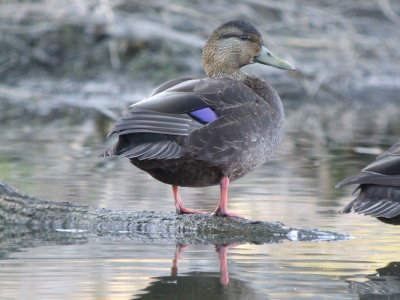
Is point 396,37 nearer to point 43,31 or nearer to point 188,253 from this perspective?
point 43,31

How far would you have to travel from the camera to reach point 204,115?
19.6 feet

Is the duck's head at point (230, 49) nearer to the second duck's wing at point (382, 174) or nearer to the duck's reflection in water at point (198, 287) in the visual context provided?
the second duck's wing at point (382, 174)

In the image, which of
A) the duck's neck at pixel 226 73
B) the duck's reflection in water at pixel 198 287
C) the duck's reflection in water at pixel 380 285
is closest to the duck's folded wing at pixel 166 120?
the duck's neck at pixel 226 73

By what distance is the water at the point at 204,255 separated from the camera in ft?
14.9

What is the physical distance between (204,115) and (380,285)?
1.69 metres

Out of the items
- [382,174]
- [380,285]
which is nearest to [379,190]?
[382,174]

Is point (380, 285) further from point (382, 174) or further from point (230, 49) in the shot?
point (230, 49)

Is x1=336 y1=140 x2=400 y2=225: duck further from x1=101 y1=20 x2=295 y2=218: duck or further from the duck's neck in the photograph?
the duck's neck

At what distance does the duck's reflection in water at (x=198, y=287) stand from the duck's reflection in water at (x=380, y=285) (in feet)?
1.49

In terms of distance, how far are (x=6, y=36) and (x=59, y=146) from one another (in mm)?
5848

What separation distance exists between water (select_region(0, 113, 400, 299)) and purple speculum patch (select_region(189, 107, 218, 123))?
77 cm

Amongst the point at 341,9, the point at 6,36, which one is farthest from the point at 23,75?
the point at 341,9

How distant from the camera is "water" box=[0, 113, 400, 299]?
4551 mm

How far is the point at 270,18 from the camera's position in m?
16.5
